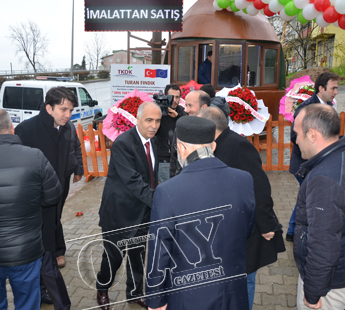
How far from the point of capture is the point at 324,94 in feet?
16.4

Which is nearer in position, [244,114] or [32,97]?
[244,114]

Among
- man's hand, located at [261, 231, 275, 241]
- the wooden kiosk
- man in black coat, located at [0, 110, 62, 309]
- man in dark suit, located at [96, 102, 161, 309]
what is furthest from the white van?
man's hand, located at [261, 231, 275, 241]

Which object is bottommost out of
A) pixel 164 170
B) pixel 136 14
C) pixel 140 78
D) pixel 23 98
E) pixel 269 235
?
pixel 269 235

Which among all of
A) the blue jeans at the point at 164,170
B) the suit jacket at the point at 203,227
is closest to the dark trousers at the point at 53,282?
the suit jacket at the point at 203,227

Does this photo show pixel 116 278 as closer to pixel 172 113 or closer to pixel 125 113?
pixel 172 113

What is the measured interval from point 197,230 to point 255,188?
1019mm

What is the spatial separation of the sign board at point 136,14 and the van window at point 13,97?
3.64 meters

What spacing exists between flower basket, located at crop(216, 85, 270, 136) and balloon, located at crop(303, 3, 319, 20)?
108 inches

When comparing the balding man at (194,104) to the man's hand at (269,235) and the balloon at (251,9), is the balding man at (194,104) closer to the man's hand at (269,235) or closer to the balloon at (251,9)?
the man's hand at (269,235)

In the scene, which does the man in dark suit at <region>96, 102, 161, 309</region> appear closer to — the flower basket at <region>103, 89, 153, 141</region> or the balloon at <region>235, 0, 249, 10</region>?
the flower basket at <region>103, 89, 153, 141</region>

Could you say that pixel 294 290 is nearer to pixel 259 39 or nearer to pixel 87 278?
pixel 87 278

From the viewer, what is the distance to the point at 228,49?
35.7 feet

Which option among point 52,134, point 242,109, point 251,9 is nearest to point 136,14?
point 251,9

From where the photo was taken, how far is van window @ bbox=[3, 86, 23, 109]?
11820 mm
